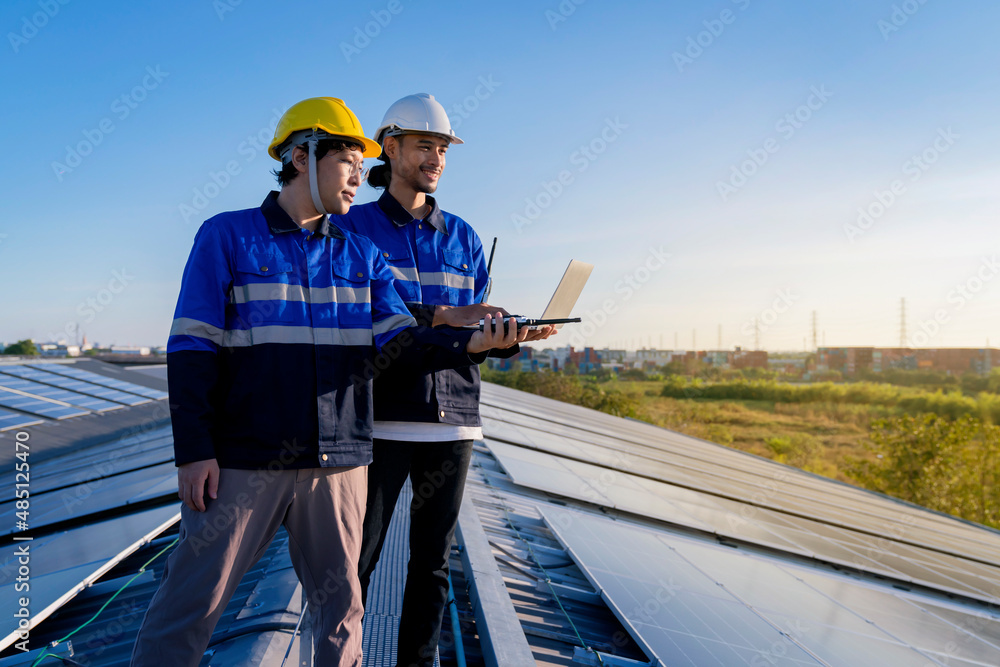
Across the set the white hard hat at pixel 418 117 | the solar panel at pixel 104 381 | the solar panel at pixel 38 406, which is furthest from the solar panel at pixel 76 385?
the white hard hat at pixel 418 117

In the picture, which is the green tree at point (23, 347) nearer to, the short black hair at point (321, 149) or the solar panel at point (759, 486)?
the solar panel at point (759, 486)

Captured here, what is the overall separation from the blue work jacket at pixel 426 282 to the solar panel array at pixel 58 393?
761cm

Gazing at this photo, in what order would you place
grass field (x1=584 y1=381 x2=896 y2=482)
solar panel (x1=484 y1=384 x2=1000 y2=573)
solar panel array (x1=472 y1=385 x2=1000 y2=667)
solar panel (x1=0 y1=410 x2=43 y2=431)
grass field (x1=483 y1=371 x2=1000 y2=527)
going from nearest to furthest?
1. solar panel array (x1=472 y1=385 x2=1000 y2=667)
2. solar panel (x1=484 y1=384 x2=1000 y2=573)
3. solar panel (x1=0 y1=410 x2=43 y2=431)
4. grass field (x1=483 y1=371 x2=1000 y2=527)
5. grass field (x1=584 y1=381 x2=896 y2=482)

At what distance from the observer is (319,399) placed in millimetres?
1639

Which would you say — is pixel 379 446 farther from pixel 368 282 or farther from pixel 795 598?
pixel 795 598

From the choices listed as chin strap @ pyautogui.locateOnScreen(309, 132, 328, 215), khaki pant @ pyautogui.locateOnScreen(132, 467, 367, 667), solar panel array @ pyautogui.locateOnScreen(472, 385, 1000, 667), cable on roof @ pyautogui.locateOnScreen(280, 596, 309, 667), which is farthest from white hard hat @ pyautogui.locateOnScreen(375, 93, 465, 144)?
solar panel array @ pyautogui.locateOnScreen(472, 385, 1000, 667)

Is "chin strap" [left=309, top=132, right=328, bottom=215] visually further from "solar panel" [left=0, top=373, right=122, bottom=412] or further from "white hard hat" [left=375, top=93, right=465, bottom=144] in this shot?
"solar panel" [left=0, top=373, right=122, bottom=412]

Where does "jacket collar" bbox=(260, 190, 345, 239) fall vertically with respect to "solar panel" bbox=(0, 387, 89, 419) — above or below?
above

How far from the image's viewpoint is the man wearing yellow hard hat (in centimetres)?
150

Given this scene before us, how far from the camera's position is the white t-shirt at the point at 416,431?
1.99 meters

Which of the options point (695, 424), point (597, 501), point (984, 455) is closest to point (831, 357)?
point (695, 424)

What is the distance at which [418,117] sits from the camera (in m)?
2.11

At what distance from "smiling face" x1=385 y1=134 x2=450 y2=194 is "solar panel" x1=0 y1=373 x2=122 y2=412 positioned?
9.10 meters

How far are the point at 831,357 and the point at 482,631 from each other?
7468cm
